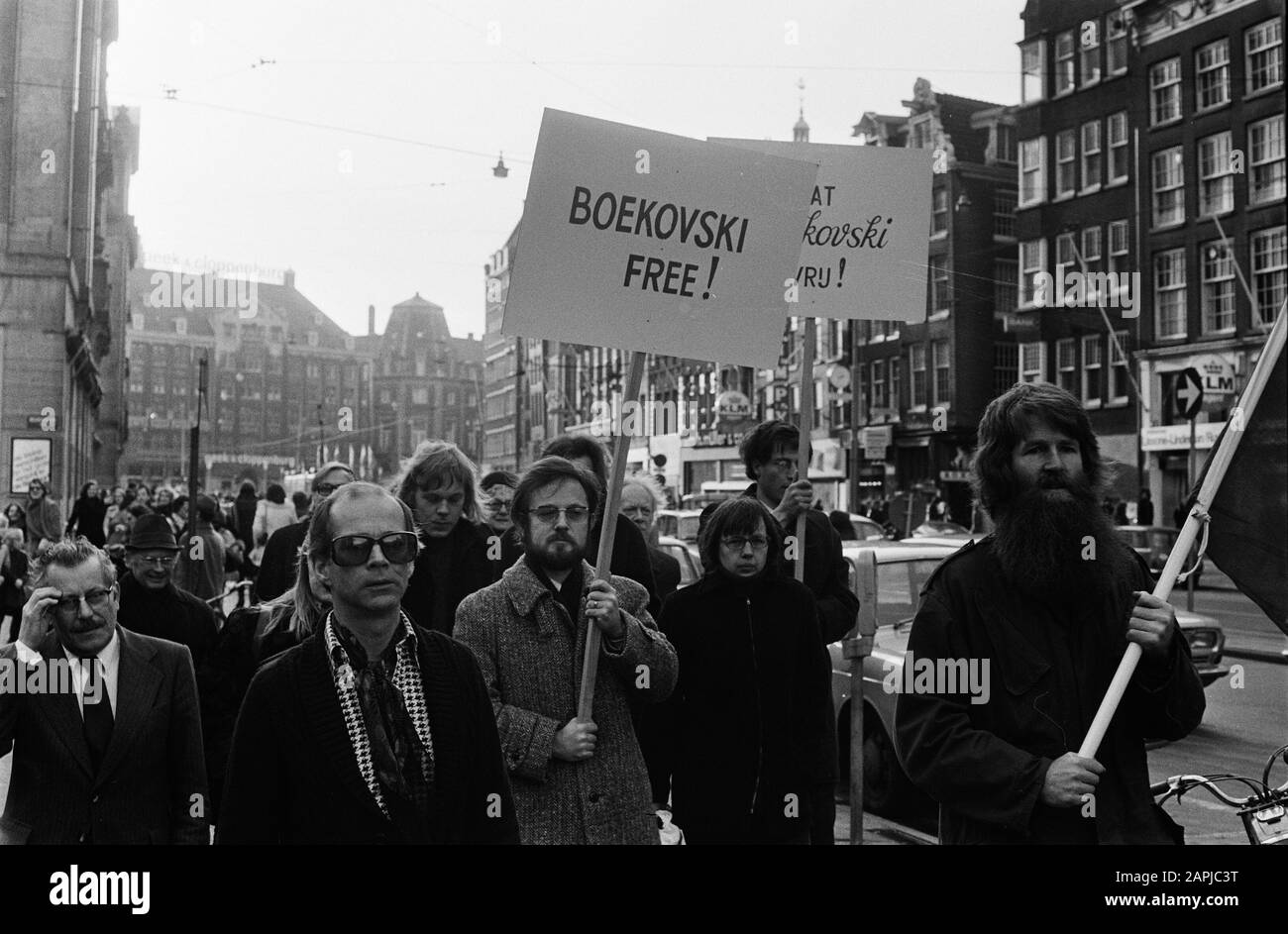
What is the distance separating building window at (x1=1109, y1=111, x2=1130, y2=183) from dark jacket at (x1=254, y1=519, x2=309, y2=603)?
122 feet

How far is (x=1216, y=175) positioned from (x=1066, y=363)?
7.36 metres

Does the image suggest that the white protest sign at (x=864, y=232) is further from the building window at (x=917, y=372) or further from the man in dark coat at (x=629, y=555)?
the building window at (x=917, y=372)

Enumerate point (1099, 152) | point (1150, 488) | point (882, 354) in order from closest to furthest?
1. point (1150, 488)
2. point (1099, 152)
3. point (882, 354)

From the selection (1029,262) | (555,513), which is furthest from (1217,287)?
(555,513)

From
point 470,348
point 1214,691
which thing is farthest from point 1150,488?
point 470,348

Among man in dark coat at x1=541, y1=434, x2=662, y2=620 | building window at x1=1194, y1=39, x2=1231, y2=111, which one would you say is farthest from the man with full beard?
building window at x1=1194, y1=39, x2=1231, y2=111

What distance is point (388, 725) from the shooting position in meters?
2.80

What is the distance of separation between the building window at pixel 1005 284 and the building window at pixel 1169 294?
26.0 feet

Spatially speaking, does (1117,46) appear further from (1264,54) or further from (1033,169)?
(1264,54)

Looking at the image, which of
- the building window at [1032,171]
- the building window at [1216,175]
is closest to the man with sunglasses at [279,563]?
the building window at [1216,175]

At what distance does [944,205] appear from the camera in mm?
47312

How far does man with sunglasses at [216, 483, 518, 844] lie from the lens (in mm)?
2717
